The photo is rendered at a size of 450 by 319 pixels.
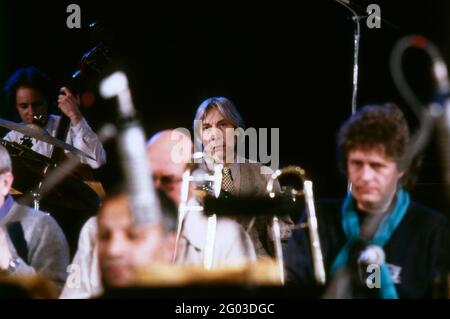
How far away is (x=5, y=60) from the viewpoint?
421 cm

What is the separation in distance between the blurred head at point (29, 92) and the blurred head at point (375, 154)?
6.44 feet

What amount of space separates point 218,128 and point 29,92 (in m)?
1.22

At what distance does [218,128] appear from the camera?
3.60m

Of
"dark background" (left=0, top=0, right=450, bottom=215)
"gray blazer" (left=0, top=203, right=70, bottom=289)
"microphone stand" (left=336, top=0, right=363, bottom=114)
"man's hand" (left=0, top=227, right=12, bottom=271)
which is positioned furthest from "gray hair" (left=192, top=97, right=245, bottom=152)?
"man's hand" (left=0, top=227, right=12, bottom=271)

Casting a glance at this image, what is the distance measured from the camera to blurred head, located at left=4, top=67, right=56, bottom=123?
157 inches

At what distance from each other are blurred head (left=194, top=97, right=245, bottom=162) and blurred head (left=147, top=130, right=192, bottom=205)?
118mm

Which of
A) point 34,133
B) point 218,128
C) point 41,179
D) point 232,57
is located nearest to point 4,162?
point 34,133

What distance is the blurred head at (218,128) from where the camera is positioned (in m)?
3.58

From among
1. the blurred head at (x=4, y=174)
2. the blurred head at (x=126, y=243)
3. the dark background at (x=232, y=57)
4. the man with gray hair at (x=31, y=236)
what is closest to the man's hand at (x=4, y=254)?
the man with gray hair at (x=31, y=236)

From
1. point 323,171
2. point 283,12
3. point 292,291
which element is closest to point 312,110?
point 323,171

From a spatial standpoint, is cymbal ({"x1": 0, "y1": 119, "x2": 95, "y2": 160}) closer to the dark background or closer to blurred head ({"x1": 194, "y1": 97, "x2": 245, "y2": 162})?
the dark background
